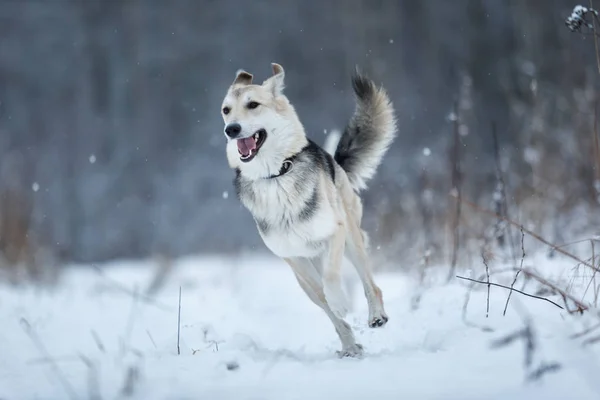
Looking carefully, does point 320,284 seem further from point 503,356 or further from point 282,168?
point 503,356

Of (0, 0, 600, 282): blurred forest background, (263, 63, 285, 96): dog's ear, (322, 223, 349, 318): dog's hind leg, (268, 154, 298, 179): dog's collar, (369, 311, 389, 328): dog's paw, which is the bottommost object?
(369, 311, 389, 328): dog's paw

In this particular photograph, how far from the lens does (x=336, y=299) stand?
3.41 metres

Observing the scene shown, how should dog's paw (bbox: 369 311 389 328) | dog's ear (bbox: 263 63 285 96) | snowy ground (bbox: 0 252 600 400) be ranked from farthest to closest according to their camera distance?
dog's ear (bbox: 263 63 285 96) → dog's paw (bbox: 369 311 389 328) → snowy ground (bbox: 0 252 600 400)

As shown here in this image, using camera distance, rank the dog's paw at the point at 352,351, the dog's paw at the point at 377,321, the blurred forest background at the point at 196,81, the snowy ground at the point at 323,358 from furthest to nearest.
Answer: the blurred forest background at the point at 196,81 → the dog's paw at the point at 377,321 → the dog's paw at the point at 352,351 → the snowy ground at the point at 323,358

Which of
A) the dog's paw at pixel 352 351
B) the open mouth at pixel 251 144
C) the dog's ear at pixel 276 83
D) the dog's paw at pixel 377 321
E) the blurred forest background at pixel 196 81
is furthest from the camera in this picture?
the blurred forest background at pixel 196 81

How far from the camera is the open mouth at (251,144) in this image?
11.9ft

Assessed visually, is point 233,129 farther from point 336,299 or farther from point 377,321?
point 377,321

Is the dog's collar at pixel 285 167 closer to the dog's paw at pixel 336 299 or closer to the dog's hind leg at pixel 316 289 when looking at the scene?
the dog's hind leg at pixel 316 289

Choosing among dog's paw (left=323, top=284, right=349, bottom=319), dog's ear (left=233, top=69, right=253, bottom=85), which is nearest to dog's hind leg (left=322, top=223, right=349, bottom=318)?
dog's paw (left=323, top=284, right=349, bottom=319)

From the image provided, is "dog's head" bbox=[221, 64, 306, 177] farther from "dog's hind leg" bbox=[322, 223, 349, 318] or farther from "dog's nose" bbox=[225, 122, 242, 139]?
"dog's hind leg" bbox=[322, 223, 349, 318]

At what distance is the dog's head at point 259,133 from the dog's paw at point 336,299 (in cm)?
76

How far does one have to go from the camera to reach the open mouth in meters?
3.62

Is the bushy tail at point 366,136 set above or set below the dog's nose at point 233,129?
above

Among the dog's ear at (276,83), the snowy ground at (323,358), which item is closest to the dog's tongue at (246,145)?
the dog's ear at (276,83)
